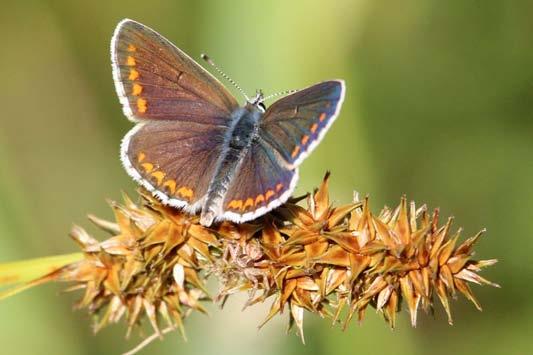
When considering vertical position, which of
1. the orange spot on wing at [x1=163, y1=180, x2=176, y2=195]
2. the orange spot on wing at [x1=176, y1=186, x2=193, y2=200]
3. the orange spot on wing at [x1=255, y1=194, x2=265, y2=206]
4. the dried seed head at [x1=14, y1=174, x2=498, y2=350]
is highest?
the orange spot on wing at [x1=163, y1=180, x2=176, y2=195]

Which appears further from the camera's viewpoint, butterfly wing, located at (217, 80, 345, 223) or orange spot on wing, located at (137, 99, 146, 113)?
orange spot on wing, located at (137, 99, 146, 113)

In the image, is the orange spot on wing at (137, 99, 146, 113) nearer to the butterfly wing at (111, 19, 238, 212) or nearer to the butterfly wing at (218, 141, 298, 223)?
the butterfly wing at (111, 19, 238, 212)

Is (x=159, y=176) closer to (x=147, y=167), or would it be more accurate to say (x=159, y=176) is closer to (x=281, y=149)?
(x=147, y=167)

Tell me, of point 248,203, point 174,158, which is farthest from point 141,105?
point 248,203

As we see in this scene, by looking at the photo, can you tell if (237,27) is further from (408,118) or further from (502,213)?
(502,213)

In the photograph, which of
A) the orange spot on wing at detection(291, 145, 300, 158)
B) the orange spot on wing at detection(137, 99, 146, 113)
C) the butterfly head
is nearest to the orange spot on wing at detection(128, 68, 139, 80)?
the orange spot on wing at detection(137, 99, 146, 113)

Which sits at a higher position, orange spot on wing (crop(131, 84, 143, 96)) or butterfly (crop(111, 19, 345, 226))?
orange spot on wing (crop(131, 84, 143, 96))

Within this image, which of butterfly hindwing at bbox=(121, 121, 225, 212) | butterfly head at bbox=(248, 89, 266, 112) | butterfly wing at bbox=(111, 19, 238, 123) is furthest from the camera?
butterfly head at bbox=(248, 89, 266, 112)

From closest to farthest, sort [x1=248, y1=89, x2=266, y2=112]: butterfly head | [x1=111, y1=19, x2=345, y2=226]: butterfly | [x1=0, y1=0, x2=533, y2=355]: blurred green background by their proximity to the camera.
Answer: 1. [x1=111, y1=19, x2=345, y2=226]: butterfly
2. [x1=248, y1=89, x2=266, y2=112]: butterfly head
3. [x1=0, y1=0, x2=533, y2=355]: blurred green background
